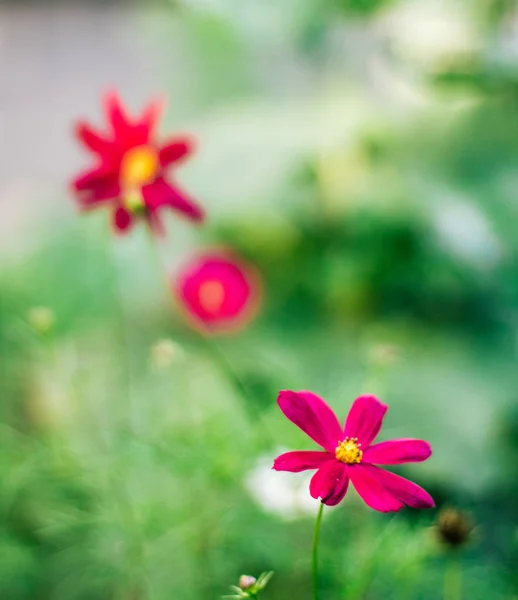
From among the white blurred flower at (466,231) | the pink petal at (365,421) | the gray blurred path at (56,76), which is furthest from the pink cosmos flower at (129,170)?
the gray blurred path at (56,76)

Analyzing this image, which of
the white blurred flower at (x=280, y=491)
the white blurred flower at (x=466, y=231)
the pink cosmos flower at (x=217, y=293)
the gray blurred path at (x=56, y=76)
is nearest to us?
the white blurred flower at (x=280, y=491)

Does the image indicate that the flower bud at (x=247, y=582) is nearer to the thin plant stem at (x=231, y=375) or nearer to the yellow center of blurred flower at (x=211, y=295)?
the thin plant stem at (x=231, y=375)

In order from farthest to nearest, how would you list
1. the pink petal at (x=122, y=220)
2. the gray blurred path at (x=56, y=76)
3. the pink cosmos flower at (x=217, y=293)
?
the gray blurred path at (x=56, y=76) < the pink cosmos flower at (x=217, y=293) < the pink petal at (x=122, y=220)

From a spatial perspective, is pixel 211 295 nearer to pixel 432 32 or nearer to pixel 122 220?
pixel 122 220

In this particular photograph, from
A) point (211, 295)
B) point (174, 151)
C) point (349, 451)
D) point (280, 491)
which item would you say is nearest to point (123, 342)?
point (211, 295)

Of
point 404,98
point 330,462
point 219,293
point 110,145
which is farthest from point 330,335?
point 330,462

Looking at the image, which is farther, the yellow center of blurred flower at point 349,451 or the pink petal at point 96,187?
the pink petal at point 96,187

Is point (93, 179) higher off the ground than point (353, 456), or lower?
higher
